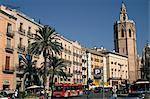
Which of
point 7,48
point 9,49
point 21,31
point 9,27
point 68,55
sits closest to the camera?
point 7,48

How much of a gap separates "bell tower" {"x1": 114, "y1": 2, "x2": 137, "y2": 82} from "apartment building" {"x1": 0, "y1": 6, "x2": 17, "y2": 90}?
262 feet

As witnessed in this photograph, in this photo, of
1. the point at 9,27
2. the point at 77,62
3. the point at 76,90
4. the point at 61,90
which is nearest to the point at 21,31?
the point at 9,27

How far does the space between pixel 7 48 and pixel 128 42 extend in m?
83.6

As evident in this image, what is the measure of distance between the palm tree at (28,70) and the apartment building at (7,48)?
2615 mm

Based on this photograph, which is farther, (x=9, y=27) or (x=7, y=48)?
(x=9, y=27)

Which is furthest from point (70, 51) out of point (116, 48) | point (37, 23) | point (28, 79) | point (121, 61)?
point (116, 48)

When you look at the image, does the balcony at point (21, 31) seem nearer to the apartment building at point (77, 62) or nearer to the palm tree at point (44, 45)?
the palm tree at point (44, 45)

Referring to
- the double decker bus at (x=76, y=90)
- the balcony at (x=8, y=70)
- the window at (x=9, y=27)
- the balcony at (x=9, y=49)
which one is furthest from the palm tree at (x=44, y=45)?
the double decker bus at (x=76, y=90)

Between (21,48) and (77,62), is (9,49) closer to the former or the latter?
(21,48)

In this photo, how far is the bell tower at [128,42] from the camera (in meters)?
121

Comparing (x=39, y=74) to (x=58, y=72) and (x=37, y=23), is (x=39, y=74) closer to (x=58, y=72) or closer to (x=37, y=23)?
(x=58, y=72)

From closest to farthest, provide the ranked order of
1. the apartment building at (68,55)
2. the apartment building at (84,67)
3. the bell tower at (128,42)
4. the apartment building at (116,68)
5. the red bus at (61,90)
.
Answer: the red bus at (61,90), the apartment building at (68,55), the apartment building at (84,67), the apartment building at (116,68), the bell tower at (128,42)

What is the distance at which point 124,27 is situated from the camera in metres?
124

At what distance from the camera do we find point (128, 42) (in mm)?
121062
